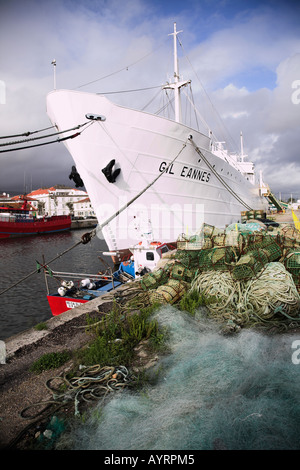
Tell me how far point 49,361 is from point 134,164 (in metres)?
10.3

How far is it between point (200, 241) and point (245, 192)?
71.9 feet

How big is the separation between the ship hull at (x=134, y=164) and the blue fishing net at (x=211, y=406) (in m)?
7.48

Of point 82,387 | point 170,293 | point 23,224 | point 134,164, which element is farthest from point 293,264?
point 23,224

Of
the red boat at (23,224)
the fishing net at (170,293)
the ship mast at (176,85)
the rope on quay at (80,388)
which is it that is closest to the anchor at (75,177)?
the ship mast at (176,85)

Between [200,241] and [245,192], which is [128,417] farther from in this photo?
[245,192]

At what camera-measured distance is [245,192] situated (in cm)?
2722

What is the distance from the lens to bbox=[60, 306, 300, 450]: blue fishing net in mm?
2189

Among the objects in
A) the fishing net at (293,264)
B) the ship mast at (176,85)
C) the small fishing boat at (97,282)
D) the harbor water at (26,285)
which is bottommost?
the harbor water at (26,285)

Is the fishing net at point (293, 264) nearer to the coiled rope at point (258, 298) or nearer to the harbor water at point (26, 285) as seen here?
the coiled rope at point (258, 298)

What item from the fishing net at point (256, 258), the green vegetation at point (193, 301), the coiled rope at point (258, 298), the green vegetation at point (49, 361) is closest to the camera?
the green vegetation at point (49, 361)

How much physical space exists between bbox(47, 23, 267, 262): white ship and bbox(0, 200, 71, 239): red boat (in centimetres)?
3187

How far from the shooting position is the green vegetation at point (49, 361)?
378 centimetres
